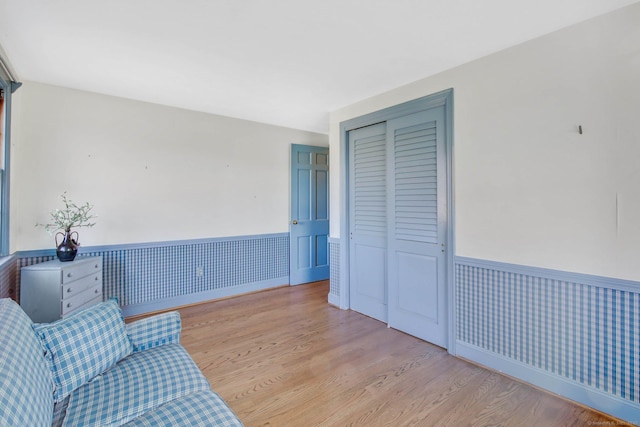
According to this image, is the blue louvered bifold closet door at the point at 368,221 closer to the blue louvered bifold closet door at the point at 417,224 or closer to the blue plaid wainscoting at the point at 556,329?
the blue louvered bifold closet door at the point at 417,224

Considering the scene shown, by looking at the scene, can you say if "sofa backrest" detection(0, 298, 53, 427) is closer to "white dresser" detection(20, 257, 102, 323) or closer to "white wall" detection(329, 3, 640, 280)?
"white dresser" detection(20, 257, 102, 323)

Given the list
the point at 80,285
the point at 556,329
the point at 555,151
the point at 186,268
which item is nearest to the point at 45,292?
the point at 80,285

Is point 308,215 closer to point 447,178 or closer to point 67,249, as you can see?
point 447,178

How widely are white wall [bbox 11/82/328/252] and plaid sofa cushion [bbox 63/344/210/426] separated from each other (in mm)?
2257

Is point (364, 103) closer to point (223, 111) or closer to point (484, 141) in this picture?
point (484, 141)

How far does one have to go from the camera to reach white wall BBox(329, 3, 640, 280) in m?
1.79

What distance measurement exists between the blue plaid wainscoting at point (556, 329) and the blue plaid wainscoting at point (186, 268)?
2743mm

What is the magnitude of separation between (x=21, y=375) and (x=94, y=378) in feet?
1.56

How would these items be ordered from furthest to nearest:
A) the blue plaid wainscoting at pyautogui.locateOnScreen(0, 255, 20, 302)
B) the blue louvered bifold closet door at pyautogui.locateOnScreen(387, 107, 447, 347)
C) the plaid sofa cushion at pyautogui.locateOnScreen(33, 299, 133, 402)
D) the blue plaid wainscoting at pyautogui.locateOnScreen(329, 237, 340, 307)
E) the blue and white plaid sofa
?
the blue plaid wainscoting at pyautogui.locateOnScreen(329, 237, 340, 307) < the blue louvered bifold closet door at pyautogui.locateOnScreen(387, 107, 447, 347) < the blue plaid wainscoting at pyautogui.locateOnScreen(0, 255, 20, 302) < the plaid sofa cushion at pyautogui.locateOnScreen(33, 299, 133, 402) < the blue and white plaid sofa

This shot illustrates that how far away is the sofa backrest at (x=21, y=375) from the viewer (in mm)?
918

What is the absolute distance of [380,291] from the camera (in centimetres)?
333

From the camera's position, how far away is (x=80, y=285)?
2.79 metres

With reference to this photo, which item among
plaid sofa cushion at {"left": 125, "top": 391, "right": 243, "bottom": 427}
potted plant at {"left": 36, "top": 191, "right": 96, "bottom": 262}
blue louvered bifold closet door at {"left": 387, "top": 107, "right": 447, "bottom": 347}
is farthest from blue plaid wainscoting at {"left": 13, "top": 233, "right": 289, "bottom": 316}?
plaid sofa cushion at {"left": 125, "top": 391, "right": 243, "bottom": 427}

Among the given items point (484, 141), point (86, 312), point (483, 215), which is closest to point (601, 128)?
point (484, 141)
